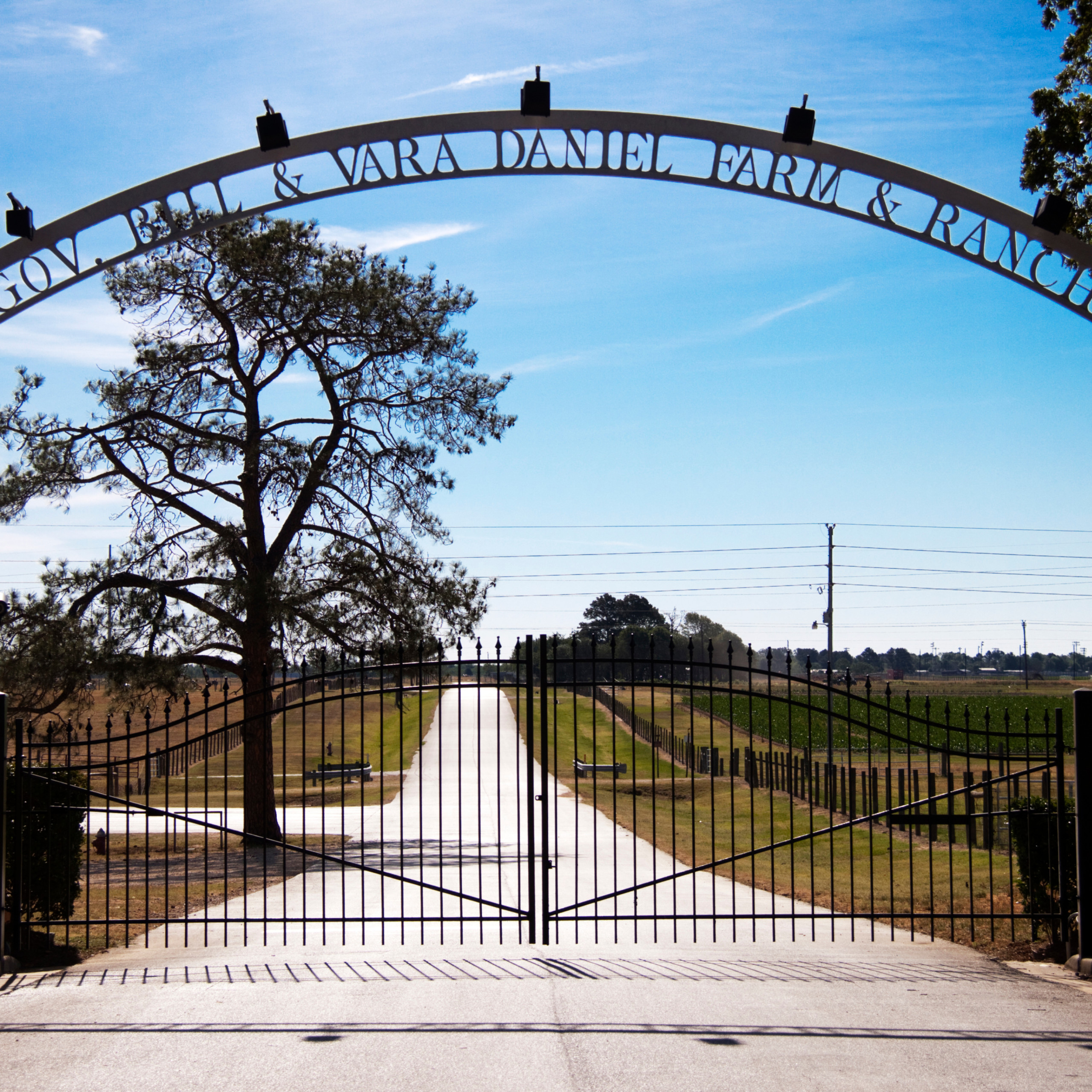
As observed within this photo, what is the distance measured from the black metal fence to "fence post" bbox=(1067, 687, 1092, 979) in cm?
31

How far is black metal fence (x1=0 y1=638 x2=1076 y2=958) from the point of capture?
9172mm

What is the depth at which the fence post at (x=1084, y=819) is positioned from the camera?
841cm

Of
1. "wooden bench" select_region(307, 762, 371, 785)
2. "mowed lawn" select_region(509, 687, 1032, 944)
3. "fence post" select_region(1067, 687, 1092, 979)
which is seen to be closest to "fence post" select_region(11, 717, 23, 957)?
"mowed lawn" select_region(509, 687, 1032, 944)

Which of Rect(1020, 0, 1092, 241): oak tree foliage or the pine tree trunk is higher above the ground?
Rect(1020, 0, 1092, 241): oak tree foliage

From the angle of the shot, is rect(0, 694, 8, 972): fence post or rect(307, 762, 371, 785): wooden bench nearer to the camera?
rect(0, 694, 8, 972): fence post

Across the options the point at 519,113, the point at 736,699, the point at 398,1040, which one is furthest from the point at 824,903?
the point at 736,699

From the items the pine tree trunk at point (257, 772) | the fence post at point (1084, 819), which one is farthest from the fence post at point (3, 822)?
the pine tree trunk at point (257, 772)

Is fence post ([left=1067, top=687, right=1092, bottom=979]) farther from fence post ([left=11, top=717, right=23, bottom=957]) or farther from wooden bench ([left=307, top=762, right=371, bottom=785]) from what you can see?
wooden bench ([left=307, top=762, right=371, bottom=785])

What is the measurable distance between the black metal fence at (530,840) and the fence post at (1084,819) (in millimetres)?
310

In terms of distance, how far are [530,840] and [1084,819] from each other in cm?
398

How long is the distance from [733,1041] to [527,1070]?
1.29 m

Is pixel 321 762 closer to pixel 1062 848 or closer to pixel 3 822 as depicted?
pixel 3 822

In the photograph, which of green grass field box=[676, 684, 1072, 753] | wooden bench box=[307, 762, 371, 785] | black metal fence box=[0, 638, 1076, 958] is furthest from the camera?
green grass field box=[676, 684, 1072, 753]

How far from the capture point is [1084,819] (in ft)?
27.9
